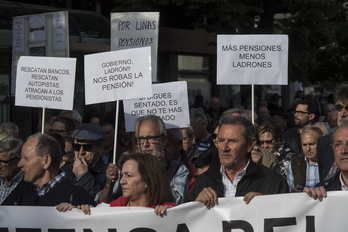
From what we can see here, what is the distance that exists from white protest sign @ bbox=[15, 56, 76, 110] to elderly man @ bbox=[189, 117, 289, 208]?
3.05 metres

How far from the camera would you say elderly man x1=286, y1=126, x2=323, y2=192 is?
7300 mm

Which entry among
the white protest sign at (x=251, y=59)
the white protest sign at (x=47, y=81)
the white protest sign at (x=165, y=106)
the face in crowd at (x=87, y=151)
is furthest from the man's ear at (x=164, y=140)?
the white protest sign at (x=251, y=59)

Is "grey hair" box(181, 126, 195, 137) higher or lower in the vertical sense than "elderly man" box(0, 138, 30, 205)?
higher

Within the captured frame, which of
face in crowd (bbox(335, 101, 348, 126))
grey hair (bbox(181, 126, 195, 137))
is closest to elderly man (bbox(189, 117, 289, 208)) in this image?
face in crowd (bbox(335, 101, 348, 126))

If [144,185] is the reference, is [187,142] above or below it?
above

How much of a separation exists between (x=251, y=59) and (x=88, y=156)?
254cm

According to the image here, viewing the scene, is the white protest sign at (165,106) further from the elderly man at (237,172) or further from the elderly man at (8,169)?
the elderly man at (237,172)

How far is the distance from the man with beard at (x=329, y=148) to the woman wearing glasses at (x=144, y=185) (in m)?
1.08

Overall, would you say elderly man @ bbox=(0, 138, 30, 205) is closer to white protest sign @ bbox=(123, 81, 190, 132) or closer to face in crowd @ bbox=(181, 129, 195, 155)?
white protest sign @ bbox=(123, 81, 190, 132)

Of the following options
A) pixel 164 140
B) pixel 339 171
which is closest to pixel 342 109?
pixel 164 140

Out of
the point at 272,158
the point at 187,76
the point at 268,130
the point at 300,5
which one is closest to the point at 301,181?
the point at 272,158

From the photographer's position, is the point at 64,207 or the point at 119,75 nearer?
the point at 64,207

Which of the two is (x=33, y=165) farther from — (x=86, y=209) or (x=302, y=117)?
(x=302, y=117)

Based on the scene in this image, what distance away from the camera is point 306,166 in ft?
24.4
